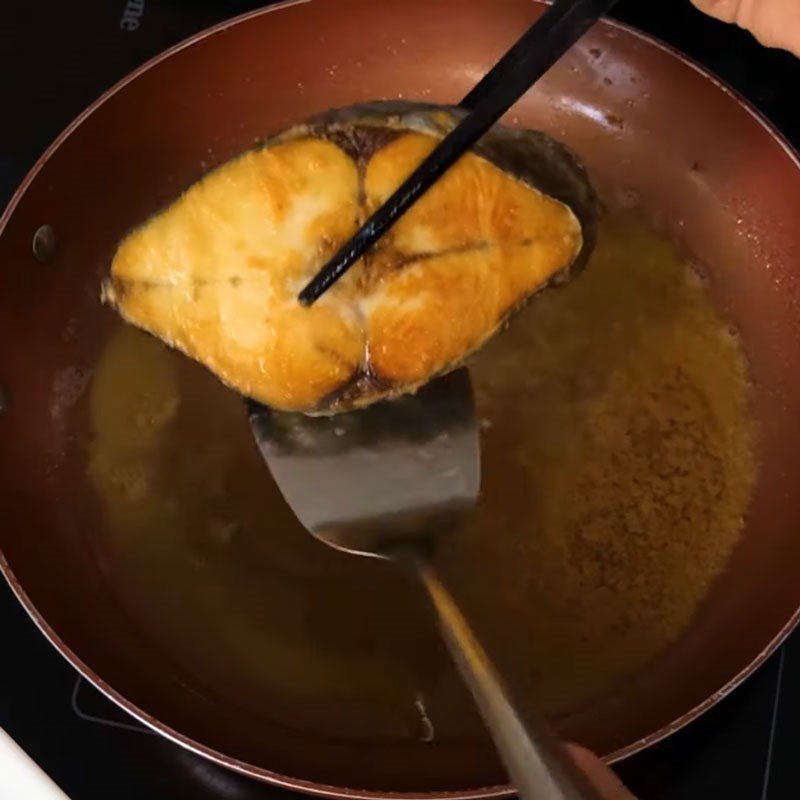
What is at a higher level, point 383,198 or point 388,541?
point 383,198

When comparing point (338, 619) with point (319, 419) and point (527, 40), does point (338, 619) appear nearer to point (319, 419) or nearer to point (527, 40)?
point (319, 419)

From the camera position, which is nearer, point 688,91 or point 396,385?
point 396,385

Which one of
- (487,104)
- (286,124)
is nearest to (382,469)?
(487,104)

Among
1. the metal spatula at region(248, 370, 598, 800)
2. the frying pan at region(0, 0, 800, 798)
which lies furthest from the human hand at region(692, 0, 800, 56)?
the metal spatula at region(248, 370, 598, 800)

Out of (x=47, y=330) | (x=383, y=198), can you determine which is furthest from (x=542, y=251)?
(x=47, y=330)

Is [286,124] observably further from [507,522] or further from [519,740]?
[519,740]

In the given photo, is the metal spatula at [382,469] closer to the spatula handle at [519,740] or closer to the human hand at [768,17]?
the spatula handle at [519,740]

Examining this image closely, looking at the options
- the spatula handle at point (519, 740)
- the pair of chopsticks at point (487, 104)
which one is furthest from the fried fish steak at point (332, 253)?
the spatula handle at point (519, 740)
